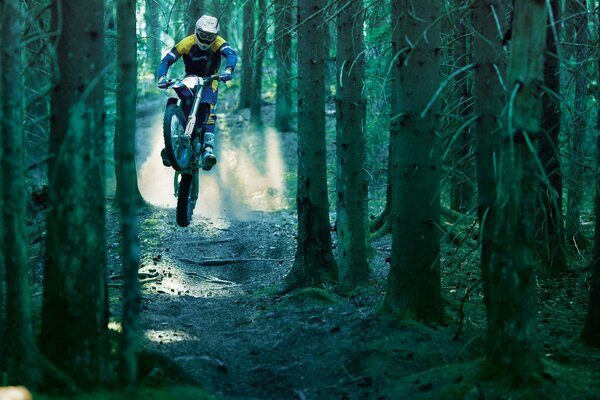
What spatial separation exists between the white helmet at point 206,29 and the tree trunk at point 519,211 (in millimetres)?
6670

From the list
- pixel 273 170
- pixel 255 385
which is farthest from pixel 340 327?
pixel 273 170

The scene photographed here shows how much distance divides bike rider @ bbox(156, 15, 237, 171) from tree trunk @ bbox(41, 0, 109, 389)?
5.84 meters

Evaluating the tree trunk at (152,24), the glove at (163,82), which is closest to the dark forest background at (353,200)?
the glove at (163,82)

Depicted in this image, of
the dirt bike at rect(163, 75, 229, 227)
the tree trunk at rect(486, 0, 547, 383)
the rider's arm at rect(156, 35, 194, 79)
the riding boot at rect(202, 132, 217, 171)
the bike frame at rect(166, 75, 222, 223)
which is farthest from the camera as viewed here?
the riding boot at rect(202, 132, 217, 171)

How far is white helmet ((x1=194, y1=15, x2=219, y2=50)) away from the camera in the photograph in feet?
36.5

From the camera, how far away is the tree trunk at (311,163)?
9914 mm

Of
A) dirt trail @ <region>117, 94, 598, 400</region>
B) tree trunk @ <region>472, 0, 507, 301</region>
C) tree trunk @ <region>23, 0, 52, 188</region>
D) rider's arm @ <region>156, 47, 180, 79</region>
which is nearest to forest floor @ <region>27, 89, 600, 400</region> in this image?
dirt trail @ <region>117, 94, 598, 400</region>

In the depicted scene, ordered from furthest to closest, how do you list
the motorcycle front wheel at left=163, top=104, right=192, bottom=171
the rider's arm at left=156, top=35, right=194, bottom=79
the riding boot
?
the riding boot, the rider's arm at left=156, top=35, right=194, bottom=79, the motorcycle front wheel at left=163, top=104, right=192, bottom=171

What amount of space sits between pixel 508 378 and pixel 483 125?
2.31 metres

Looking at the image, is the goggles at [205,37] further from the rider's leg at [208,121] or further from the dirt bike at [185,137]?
the rider's leg at [208,121]

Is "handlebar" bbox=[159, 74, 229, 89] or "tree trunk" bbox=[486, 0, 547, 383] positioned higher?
"handlebar" bbox=[159, 74, 229, 89]

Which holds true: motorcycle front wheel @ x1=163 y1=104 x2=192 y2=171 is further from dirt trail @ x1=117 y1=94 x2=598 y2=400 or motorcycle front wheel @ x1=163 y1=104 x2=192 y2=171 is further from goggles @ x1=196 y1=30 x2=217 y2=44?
dirt trail @ x1=117 y1=94 x2=598 y2=400

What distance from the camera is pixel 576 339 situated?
7.23 metres

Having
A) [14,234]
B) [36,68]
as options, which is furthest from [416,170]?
[36,68]
